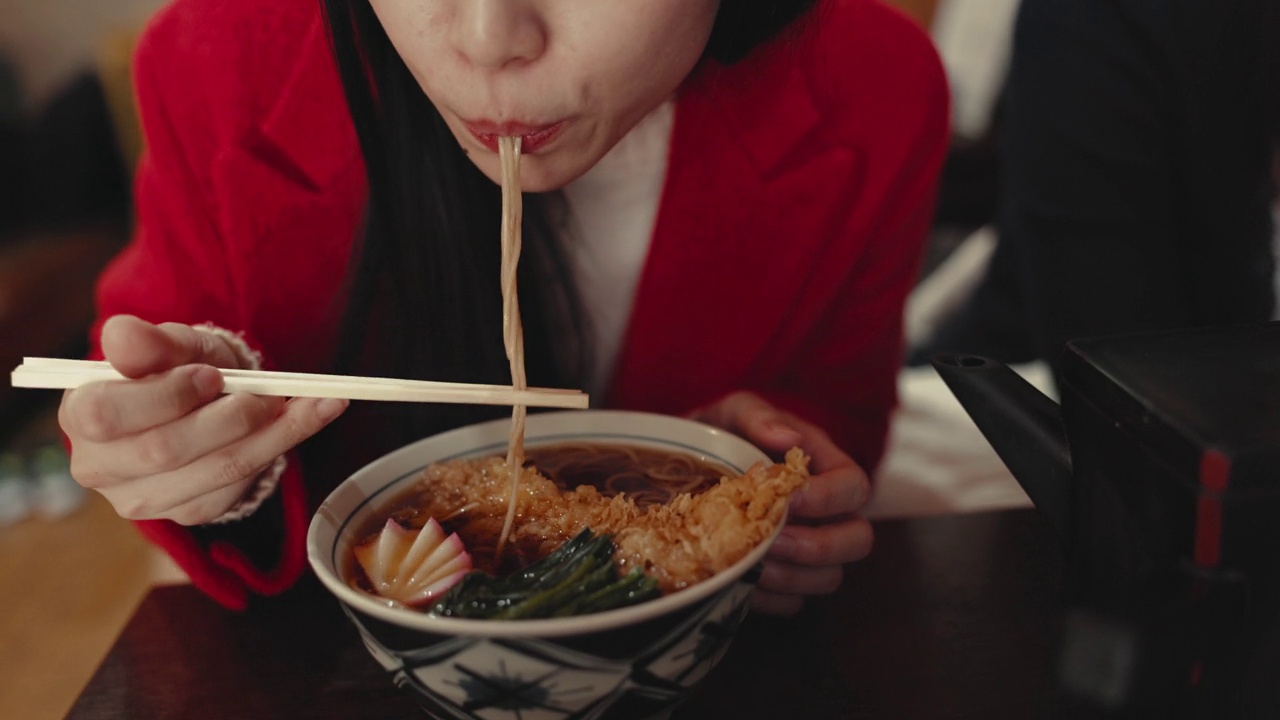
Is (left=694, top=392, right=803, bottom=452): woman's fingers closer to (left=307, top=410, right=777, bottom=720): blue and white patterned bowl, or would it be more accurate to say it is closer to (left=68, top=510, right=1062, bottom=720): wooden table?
(left=68, top=510, right=1062, bottom=720): wooden table

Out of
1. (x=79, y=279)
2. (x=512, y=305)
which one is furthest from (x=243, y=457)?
(x=79, y=279)

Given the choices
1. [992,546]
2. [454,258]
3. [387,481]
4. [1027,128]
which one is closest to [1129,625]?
[992,546]

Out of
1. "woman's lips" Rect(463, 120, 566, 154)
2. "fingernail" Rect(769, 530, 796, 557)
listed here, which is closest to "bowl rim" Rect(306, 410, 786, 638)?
"fingernail" Rect(769, 530, 796, 557)

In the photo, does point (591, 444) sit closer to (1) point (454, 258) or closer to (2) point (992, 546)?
(1) point (454, 258)

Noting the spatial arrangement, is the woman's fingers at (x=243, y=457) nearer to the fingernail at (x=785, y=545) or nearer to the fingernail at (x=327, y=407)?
the fingernail at (x=327, y=407)

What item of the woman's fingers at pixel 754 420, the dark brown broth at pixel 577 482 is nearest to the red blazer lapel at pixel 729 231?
the woman's fingers at pixel 754 420
